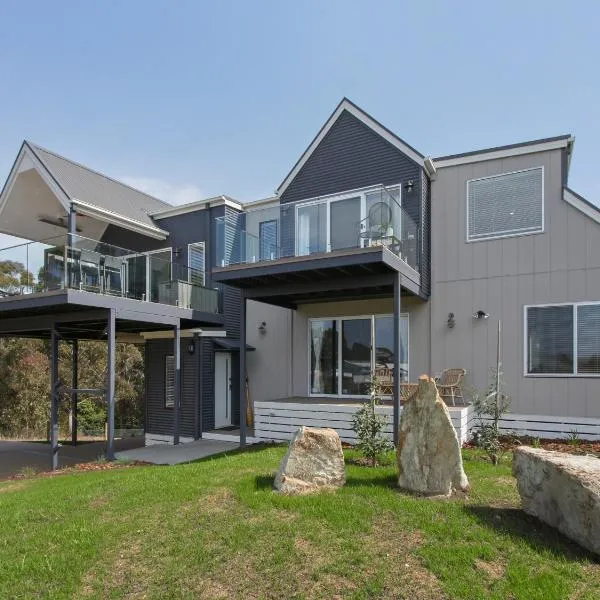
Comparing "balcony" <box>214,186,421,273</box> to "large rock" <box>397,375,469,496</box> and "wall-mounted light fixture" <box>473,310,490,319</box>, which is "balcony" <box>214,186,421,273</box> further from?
"large rock" <box>397,375,469,496</box>

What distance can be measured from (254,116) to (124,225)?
182 inches

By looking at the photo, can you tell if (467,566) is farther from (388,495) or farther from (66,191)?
(66,191)

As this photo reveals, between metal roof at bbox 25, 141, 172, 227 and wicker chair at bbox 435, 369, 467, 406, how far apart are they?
30.4ft

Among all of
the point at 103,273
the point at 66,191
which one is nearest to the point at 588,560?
the point at 103,273

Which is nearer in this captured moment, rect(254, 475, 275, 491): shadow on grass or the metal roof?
rect(254, 475, 275, 491): shadow on grass

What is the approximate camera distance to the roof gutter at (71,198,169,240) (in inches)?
485

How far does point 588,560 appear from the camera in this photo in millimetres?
4316

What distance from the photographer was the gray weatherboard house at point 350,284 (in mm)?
9859

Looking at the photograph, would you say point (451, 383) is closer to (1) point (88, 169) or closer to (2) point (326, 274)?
(2) point (326, 274)

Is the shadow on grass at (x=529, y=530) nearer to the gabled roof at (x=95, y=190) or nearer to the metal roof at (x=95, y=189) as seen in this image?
the gabled roof at (x=95, y=190)

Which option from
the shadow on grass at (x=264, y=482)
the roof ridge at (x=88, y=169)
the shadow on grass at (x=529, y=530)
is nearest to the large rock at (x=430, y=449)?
the shadow on grass at (x=529, y=530)

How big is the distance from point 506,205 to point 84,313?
9.60 meters

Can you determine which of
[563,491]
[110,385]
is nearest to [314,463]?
[563,491]

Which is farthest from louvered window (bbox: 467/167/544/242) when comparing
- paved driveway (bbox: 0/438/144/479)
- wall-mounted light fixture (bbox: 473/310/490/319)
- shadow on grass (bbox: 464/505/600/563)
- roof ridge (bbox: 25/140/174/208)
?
paved driveway (bbox: 0/438/144/479)
